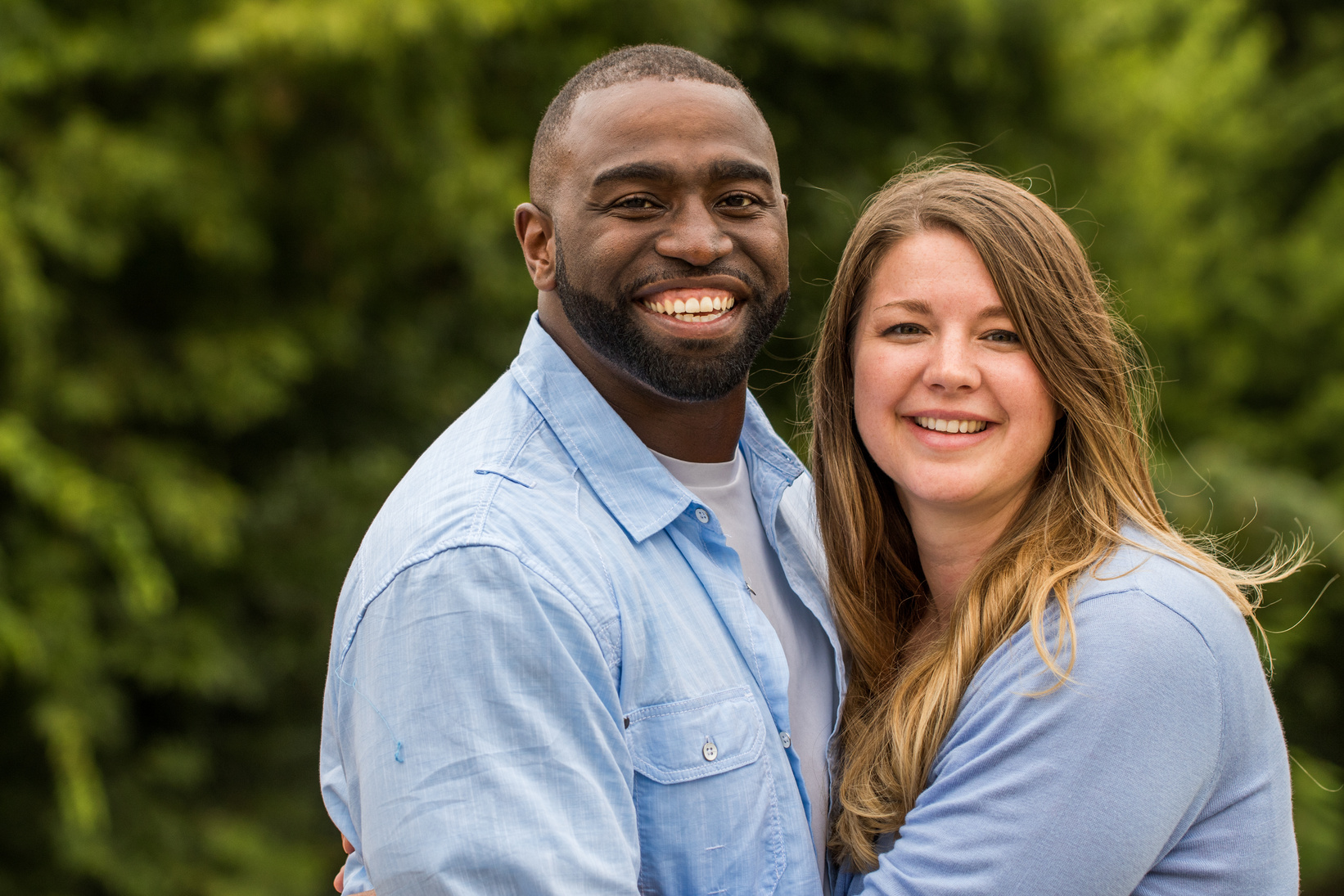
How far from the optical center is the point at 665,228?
6.97 feet

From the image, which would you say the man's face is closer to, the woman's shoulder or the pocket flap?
the pocket flap

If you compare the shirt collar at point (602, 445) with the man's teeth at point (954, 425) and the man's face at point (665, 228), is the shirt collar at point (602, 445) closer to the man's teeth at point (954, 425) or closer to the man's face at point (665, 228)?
the man's face at point (665, 228)

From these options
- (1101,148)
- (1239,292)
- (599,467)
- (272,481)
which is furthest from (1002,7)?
(599,467)

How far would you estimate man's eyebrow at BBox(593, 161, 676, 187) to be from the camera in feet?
6.84

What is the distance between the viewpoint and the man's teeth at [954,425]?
87.8 inches

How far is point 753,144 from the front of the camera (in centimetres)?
218

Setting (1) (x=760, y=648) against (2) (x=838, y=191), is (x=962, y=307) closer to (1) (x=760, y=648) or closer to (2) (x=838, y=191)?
(1) (x=760, y=648)

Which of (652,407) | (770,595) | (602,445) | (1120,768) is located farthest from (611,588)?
(1120,768)

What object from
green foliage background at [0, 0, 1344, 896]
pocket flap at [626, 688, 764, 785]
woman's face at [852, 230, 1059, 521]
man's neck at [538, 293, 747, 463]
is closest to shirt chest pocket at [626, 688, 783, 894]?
pocket flap at [626, 688, 764, 785]

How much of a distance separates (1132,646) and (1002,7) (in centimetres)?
526

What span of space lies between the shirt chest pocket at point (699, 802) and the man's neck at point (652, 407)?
53 cm

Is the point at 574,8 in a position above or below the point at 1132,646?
above

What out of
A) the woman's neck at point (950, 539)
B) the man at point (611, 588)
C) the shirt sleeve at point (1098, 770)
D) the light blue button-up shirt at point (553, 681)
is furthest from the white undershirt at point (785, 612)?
the shirt sleeve at point (1098, 770)

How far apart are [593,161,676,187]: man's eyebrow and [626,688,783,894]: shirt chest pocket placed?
0.87 metres
